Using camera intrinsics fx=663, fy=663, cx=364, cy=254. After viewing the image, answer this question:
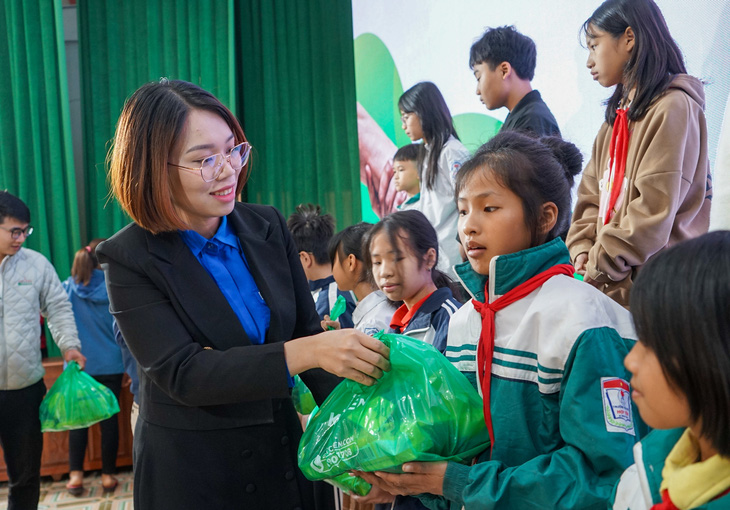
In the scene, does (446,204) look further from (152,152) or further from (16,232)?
(16,232)

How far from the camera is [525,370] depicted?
0.98 m

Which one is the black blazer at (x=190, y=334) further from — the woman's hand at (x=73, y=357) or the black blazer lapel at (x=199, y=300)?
the woman's hand at (x=73, y=357)

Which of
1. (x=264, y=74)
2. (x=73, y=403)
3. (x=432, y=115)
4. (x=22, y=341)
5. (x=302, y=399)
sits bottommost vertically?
(x=73, y=403)

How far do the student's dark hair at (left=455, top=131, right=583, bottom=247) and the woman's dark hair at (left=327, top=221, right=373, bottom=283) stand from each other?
1.41 meters

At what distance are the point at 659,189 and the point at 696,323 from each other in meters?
0.97

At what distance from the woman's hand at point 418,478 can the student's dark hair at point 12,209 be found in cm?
240

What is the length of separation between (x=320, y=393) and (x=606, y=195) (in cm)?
93

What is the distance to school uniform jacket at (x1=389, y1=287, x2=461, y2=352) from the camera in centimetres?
178

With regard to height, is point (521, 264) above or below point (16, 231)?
above

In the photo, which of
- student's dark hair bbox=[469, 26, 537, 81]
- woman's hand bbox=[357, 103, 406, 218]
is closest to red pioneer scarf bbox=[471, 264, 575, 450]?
student's dark hair bbox=[469, 26, 537, 81]

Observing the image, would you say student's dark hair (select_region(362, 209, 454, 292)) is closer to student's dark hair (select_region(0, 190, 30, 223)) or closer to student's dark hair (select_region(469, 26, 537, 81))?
student's dark hair (select_region(469, 26, 537, 81))

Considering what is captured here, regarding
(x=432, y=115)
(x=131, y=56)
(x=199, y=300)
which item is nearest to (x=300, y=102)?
(x=131, y=56)

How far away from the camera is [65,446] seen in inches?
159

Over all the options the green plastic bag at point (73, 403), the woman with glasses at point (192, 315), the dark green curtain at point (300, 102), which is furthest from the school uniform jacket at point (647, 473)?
the dark green curtain at point (300, 102)
